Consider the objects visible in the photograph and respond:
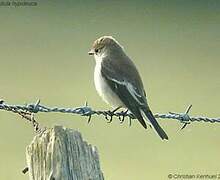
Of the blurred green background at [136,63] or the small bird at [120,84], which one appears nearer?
the small bird at [120,84]

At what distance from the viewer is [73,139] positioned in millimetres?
3506

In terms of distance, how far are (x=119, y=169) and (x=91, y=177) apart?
4867mm

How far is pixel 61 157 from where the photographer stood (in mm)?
3455

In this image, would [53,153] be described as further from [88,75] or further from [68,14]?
[68,14]

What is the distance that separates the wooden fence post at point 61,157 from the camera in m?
3.46

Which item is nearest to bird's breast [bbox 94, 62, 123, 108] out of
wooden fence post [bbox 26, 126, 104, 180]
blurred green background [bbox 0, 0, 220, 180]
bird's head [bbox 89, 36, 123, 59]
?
bird's head [bbox 89, 36, 123, 59]

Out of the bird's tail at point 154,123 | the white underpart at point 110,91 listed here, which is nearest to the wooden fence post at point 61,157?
the bird's tail at point 154,123

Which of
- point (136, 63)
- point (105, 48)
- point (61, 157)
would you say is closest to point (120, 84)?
point (105, 48)

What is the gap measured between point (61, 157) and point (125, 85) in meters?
3.54

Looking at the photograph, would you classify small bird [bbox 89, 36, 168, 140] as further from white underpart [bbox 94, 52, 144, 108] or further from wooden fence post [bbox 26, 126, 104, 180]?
wooden fence post [bbox 26, 126, 104, 180]

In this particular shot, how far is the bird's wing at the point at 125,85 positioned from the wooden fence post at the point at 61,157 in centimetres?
317

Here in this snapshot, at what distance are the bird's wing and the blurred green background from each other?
1.09 m

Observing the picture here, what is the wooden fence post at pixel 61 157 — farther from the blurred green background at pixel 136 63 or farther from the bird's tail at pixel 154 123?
the blurred green background at pixel 136 63

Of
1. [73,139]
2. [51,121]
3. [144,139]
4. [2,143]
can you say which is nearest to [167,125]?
[144,139]
